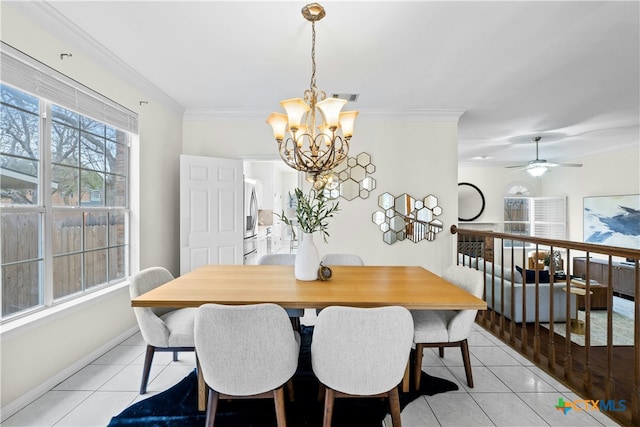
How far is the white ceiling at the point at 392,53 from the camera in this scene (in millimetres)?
1997

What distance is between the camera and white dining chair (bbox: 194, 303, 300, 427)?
137 centimetres

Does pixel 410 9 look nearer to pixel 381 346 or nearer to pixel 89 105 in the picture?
pixel 381 346

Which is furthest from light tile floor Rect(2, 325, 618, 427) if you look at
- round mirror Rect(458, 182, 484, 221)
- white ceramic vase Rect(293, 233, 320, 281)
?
round mirror Rect(458, 182, 484, 221)

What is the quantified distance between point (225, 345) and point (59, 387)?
1676 millimetres

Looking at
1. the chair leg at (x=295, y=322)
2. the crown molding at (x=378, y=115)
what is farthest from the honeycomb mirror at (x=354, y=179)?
the chair leg at (x=295, y=322)

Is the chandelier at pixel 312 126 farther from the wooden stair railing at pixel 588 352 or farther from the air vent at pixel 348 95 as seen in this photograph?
the wooden stair railing at pixel 588 352

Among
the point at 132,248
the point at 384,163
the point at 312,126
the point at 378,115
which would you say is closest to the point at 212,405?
the point at 312,126

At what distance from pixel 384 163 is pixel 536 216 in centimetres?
Result: 576

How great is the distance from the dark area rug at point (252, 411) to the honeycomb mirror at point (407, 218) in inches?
86.1

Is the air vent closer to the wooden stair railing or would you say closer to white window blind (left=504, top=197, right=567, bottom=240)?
the wooden stair railing

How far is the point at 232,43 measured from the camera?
2375mm

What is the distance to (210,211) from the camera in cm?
380

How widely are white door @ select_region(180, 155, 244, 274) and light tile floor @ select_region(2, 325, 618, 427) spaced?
1340mm

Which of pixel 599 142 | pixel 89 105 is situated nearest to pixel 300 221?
pixel 89 105
